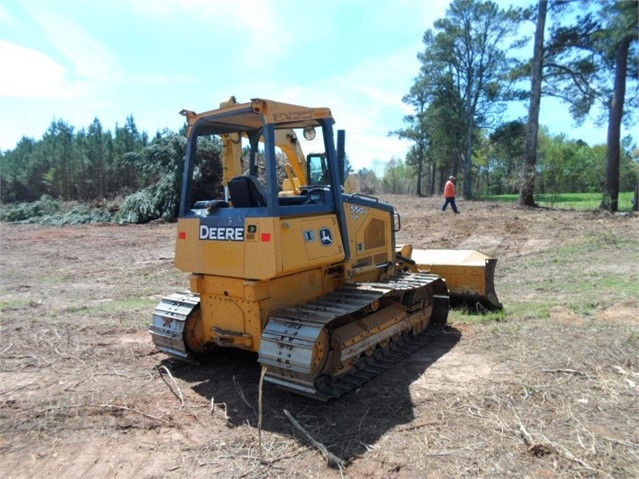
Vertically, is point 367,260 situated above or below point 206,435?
above

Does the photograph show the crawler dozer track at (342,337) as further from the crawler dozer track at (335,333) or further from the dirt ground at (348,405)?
the dirt ground at (348,405)

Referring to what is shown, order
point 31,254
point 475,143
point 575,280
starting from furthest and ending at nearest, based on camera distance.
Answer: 1. point 475,143
2. point 31,254
3. point 575,280

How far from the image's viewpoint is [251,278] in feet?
14.8

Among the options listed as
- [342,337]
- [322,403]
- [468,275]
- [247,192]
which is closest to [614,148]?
[468,275]

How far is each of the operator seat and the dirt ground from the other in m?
1.85

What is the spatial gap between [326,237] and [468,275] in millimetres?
3219

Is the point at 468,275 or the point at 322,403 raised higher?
the point at 468,275

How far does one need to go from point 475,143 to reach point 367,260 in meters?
33.7

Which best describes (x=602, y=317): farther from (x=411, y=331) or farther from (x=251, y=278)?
(x=251, y=278)

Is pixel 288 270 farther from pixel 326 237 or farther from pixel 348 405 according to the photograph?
pixel 348 405

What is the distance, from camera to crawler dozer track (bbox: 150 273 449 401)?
13.7ft

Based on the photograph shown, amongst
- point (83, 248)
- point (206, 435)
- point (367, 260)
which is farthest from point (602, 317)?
point (83, 248)

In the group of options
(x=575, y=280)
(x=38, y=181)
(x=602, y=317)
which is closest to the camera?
(x=602, y=317)

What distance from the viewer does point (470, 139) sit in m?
34.8
